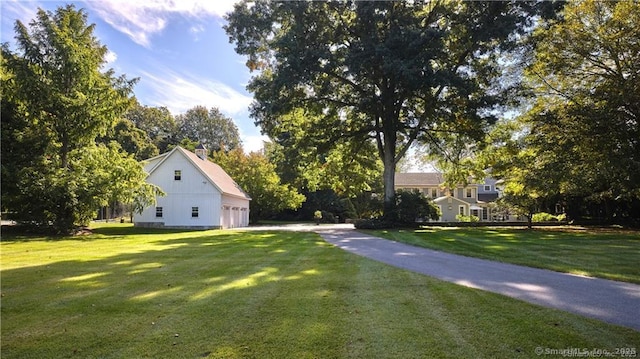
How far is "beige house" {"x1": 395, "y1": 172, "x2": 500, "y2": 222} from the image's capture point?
5031 centimetres

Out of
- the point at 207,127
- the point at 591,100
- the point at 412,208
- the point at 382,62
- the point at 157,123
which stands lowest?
the point at 412,208

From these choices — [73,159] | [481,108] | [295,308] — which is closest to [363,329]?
[295,308]

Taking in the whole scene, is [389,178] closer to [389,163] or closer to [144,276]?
[389,163]

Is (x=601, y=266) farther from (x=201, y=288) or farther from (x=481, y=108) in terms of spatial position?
(x=481, y=108)

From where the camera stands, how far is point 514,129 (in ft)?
89.2

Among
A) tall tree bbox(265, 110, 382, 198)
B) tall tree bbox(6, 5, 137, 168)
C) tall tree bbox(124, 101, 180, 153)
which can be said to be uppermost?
tall tree bbox(124, 101, 180, 153)

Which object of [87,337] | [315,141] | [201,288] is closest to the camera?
[87,337]

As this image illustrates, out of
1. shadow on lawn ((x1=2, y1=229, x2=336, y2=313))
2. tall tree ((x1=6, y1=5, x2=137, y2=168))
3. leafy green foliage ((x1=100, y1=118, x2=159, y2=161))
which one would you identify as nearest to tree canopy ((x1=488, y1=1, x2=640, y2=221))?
shadow on lawn ((x1=2, y1=229, x2=336, y2=313))

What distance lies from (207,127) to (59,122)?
53.3 meters

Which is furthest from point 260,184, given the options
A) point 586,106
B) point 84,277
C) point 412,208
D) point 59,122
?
point 84,277

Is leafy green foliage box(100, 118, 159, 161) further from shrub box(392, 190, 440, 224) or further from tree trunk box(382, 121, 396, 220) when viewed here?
shrub box(392, 190, 440, 224)

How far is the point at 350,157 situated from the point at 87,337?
2540cm

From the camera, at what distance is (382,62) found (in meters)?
22.2

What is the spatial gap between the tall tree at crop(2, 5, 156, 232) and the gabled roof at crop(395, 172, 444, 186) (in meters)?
41.5
